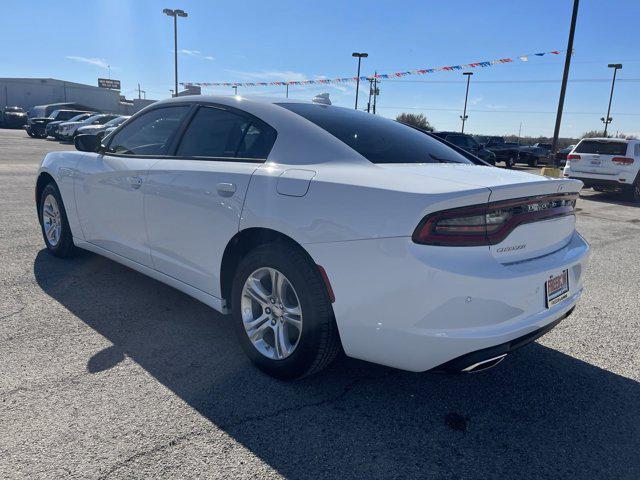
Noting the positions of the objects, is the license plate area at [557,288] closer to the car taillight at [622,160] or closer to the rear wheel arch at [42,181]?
the rear wheel arch at [42,181]

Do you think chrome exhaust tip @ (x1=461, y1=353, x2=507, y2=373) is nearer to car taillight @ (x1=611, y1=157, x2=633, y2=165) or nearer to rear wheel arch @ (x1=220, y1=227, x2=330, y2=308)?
rear wheel arch @ (x1=220, y1=227, x2=330, y2=308)

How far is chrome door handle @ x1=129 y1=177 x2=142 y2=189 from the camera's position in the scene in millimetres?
3504

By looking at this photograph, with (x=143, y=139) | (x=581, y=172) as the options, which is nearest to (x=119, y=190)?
(x=143, y=139)

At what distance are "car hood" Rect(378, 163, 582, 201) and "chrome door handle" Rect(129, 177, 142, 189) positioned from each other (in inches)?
72.1

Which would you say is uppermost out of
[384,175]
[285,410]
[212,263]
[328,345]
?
[384,175]

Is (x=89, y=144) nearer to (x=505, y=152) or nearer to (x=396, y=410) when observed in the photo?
(x=396, y=410)

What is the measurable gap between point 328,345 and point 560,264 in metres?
1.28

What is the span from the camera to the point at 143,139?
3859 mm

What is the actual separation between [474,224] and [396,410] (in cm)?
108

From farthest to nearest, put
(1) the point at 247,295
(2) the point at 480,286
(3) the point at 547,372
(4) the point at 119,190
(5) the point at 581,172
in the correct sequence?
(5) the point at 581,172
(4) the point at 119,190
(3) the point at 547,372
(1) the point at 247,295
(2) the point at 480,286

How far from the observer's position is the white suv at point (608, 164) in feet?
41.0

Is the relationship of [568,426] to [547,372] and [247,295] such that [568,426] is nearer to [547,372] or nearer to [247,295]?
[547,372]

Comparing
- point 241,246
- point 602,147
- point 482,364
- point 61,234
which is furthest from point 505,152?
point 482,364

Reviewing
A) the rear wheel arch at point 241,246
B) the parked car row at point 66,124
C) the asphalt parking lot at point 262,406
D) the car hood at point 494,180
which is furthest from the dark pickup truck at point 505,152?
the rear wheel arch at point 241,246
